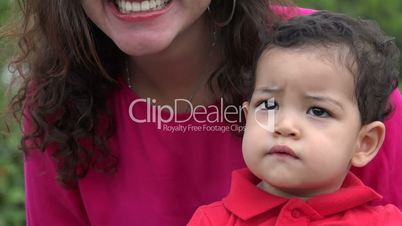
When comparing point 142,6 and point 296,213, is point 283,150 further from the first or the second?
point 142,6

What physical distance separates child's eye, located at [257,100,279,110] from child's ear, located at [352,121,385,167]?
8.4 inches

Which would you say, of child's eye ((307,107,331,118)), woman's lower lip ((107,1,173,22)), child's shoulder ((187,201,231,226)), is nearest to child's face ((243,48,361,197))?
child's eye ((307,107,331,118))

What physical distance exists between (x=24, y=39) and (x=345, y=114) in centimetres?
104

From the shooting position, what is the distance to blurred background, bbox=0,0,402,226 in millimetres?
3348

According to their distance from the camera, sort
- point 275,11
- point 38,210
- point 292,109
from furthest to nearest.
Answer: point 38,210
point 275,11
point 292,109

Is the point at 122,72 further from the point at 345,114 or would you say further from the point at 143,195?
the point at 345,114

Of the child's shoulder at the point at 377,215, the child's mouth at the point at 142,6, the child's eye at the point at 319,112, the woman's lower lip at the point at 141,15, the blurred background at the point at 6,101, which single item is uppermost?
the child's mouth at the point at 142,6

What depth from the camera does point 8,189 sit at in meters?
4.25

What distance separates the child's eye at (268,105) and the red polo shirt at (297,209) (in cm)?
19

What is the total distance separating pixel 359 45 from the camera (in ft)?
7.35

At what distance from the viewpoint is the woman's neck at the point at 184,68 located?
2648 millimetres

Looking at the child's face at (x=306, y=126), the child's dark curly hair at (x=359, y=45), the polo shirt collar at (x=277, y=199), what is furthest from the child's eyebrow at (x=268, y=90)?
the polo shirt collar at (x=277, y=199)

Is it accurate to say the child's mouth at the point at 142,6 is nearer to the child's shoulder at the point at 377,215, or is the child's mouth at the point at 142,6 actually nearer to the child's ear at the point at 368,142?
the child's ear at the point at 368,142

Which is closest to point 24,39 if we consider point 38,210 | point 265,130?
point 38,210
